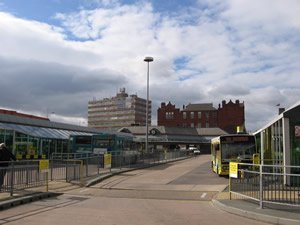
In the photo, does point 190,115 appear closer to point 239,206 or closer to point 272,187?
point 272,187

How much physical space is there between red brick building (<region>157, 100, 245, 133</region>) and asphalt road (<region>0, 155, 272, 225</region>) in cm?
11859

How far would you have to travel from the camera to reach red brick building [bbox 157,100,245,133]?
5600 inches

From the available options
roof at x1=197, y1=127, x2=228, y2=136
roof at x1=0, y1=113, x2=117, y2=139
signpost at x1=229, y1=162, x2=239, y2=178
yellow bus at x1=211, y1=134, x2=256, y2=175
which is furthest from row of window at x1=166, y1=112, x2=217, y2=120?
signpost at x1=229, y1=162, x2=239, y2=178

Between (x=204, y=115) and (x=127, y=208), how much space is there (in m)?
135

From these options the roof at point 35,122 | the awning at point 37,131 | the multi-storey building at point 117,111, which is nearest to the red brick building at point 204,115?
the multi-storey building at point 117,111

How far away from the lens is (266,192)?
44.2 feet

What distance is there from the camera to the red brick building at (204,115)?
467 feet

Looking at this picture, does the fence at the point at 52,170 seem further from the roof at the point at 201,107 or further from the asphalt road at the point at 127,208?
the roof at the point at 201,107

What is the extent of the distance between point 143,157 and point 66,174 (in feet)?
70.3

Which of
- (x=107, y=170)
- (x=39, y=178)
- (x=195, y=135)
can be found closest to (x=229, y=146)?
(x=107, y=170)

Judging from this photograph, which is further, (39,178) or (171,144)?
(171,144)

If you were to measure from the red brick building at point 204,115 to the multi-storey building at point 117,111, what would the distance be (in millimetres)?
14155

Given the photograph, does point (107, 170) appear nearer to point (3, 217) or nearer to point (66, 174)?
point (66, 174)

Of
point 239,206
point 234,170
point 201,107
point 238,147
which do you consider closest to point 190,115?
point 201,107
